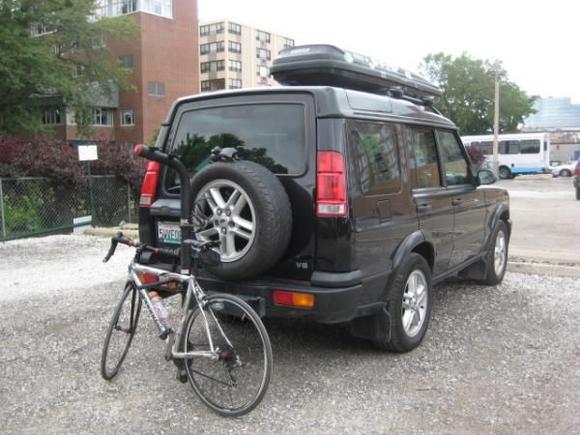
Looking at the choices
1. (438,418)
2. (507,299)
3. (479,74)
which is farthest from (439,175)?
(479,74)

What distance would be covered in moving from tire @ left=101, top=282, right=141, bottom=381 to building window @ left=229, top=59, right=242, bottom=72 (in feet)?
293

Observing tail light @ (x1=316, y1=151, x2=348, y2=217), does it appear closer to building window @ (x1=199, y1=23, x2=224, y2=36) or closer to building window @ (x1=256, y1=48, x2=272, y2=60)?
building window @ (x1=199, y1=23, x2=224, y2=36)

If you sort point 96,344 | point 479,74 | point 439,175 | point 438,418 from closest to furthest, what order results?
1. point 438,418
2. point 96,344
3. point 439,175
4. point 479,74

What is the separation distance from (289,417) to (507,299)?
358 centimetres

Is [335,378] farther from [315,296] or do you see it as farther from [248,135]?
[248,135]

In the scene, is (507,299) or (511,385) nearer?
(511,385)

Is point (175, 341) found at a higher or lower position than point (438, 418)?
higher

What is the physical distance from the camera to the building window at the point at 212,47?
91125 mm

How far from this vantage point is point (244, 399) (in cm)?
382

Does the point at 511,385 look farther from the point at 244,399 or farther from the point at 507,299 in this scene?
the point at 507,299

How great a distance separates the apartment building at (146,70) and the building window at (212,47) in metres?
34.3

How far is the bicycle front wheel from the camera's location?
3663 mm

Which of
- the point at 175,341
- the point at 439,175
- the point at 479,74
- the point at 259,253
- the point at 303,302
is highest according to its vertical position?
the point at 479,74

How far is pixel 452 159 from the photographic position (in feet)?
19.1
